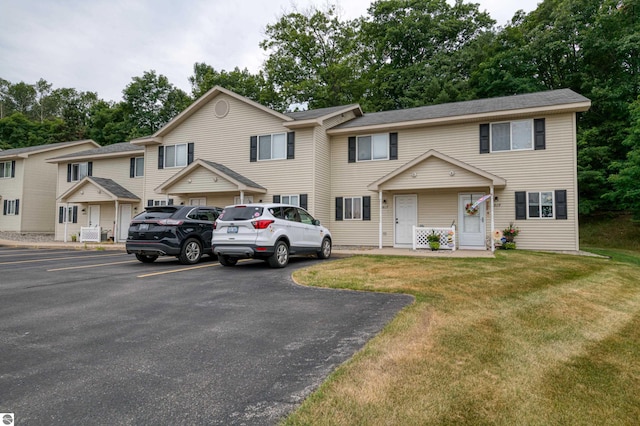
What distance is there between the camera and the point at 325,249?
1254 cm

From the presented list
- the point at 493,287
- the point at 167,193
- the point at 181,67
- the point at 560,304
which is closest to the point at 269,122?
the point at 167,193

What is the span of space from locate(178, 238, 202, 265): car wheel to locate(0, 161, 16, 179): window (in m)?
26.4

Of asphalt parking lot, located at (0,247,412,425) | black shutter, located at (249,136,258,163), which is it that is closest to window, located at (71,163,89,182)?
black shutter, located at (249,136,258,163)

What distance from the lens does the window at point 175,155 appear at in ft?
69.2

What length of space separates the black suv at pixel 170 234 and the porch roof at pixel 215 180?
628 centimetres

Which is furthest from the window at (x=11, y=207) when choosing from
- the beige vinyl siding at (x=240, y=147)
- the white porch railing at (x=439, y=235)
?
the white porch railing at (x=439, y=235)

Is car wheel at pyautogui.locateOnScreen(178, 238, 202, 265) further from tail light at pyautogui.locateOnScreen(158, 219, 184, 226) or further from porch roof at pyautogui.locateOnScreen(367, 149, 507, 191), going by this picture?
porch roof at pyautogui.locateOnScreen(367, 149, 507, 191)

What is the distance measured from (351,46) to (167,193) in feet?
88.4

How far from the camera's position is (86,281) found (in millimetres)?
7996

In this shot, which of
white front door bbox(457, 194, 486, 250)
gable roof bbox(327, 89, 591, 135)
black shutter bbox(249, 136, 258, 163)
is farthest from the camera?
black shutter bbox(249, 136, 258, 163)

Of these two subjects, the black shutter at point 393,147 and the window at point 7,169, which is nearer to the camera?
the black shutter at point 393,147

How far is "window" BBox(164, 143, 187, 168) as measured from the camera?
69.2 ft

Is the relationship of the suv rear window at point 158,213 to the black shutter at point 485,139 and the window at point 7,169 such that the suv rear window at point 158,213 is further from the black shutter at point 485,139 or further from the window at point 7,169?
the window at point 7,169

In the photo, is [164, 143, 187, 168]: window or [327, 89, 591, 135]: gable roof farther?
[164, 143, 187, 168]: window
